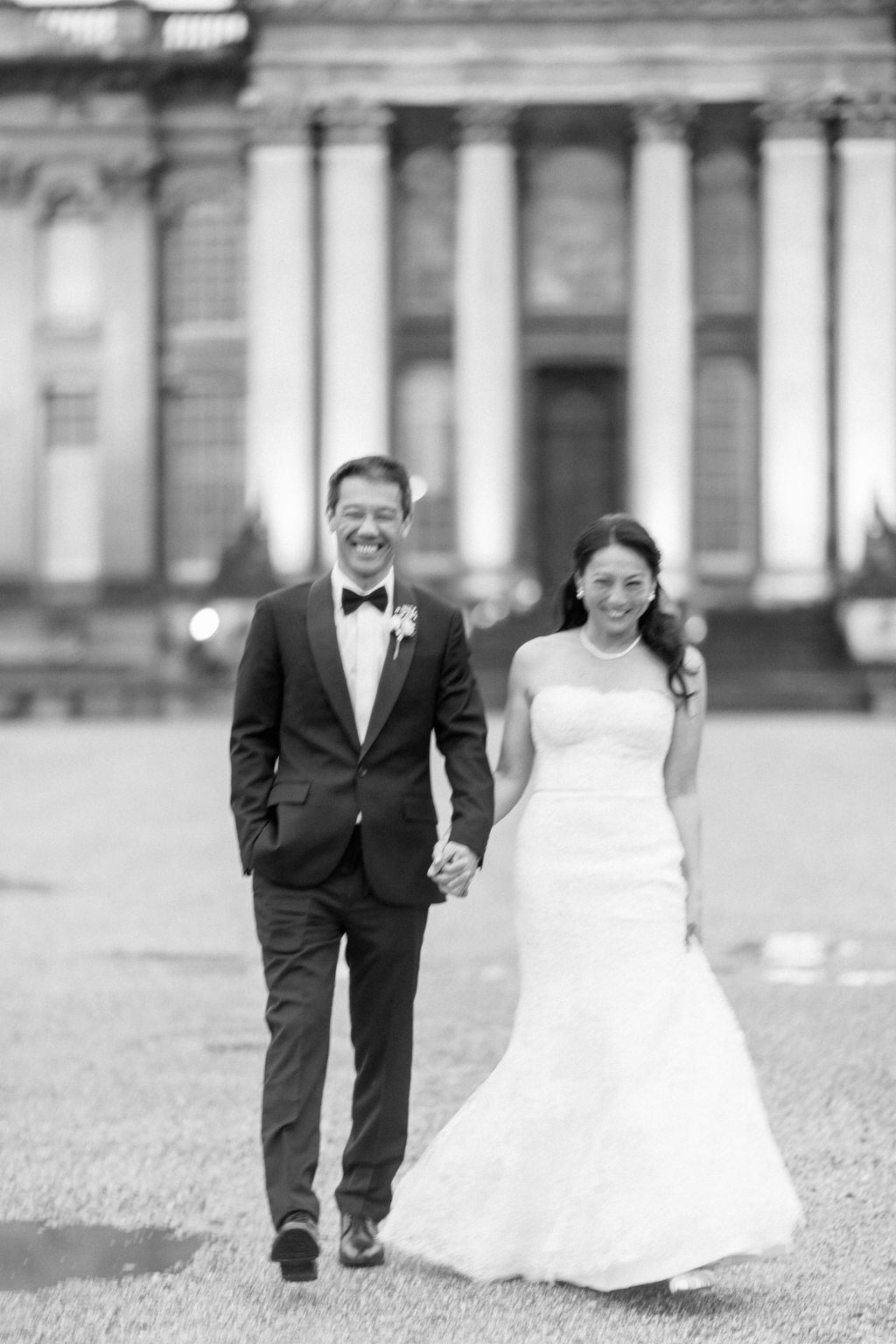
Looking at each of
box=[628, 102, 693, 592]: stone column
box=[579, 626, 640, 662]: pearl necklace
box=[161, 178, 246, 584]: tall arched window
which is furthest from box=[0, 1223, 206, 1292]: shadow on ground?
box=[161, 178, 246, 584]: tall arched window

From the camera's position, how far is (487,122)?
35.8 meters

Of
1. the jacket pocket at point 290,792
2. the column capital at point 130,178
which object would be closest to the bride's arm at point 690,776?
the jacket pocket at point 290,792

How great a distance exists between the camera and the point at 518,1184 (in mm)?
4961

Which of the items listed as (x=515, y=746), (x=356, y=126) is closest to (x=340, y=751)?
(x=515, y=746)

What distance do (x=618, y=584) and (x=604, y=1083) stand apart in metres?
1.15

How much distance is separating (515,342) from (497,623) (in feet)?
19.8

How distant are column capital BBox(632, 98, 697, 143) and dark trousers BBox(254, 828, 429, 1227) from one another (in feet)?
104

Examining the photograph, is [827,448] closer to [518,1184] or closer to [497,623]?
[497,623]

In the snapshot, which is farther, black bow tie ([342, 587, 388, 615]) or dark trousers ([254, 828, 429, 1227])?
black bow tie ([342, 587, 388, 615])

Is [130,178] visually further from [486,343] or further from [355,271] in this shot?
[486,343]

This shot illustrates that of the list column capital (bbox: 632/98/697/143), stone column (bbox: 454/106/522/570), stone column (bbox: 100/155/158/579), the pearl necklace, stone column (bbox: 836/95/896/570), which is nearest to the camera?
the pearl necklace

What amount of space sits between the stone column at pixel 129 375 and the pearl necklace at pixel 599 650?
110 feet

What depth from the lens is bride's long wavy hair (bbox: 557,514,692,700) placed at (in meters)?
5.16

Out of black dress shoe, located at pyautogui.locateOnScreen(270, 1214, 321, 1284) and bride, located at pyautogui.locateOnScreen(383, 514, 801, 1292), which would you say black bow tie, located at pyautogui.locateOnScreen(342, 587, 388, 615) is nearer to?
bride, located at pyautogui.locateOnScreen(383, 514, 801, 1292)
